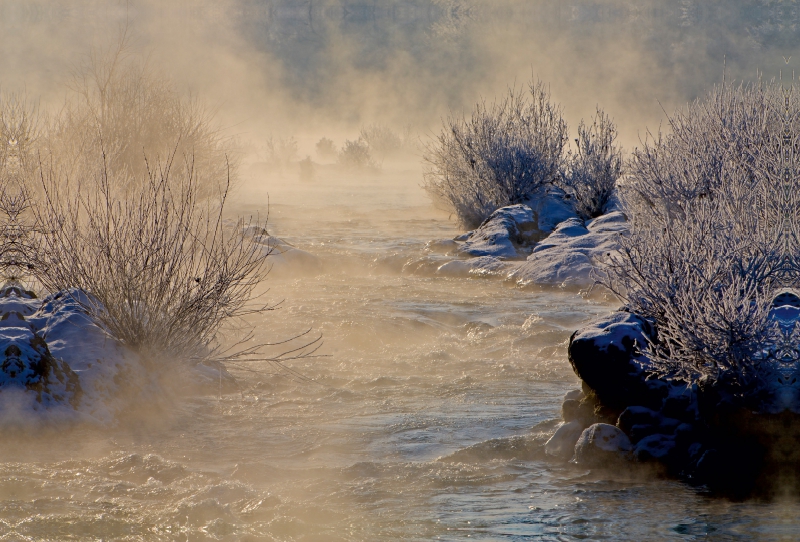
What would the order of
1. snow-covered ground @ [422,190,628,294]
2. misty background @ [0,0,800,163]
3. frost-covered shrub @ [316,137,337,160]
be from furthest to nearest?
misty background @ [0,0,800,163] < frost-covered shrub @ [316,137,337,160] < snow-covered ground @ [422,190,628,294]

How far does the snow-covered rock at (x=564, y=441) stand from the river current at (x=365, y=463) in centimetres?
9

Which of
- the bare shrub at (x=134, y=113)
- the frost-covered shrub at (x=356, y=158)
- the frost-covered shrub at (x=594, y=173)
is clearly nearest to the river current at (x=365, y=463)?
the bare shrub at (x=134, y=113)

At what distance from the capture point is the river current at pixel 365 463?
15.5 feet

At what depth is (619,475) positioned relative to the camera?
5.58 meters

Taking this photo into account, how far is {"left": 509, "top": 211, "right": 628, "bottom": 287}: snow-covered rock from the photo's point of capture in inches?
504

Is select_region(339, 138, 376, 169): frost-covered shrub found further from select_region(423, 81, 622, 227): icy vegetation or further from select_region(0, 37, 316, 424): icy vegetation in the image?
select_region(0, 37, 316, 424): icy vegetation

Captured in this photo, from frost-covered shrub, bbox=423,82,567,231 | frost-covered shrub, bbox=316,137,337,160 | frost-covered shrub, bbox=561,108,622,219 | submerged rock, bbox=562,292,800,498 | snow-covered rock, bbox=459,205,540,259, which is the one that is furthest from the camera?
frost-covered shrub, bbox=316,137,337,160

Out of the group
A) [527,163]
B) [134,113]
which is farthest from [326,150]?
[134,113]

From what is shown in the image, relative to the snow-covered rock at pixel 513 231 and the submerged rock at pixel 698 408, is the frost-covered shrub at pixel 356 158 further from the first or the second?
the submerged rock at pixel 698 408

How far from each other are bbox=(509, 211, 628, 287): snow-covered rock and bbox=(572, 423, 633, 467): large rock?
6.11 meters

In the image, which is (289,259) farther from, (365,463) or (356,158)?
(356,158)

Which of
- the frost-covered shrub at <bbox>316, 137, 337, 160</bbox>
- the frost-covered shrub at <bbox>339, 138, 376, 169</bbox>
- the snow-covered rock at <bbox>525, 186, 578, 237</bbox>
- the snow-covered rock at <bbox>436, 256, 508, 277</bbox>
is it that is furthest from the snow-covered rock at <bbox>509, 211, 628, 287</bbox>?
the frost-covered shrub at <bbox>316, 137, 337, 160</bbox>

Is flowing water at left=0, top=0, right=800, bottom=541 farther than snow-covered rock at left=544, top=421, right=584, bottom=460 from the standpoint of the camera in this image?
No

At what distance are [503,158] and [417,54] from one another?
63204mm
